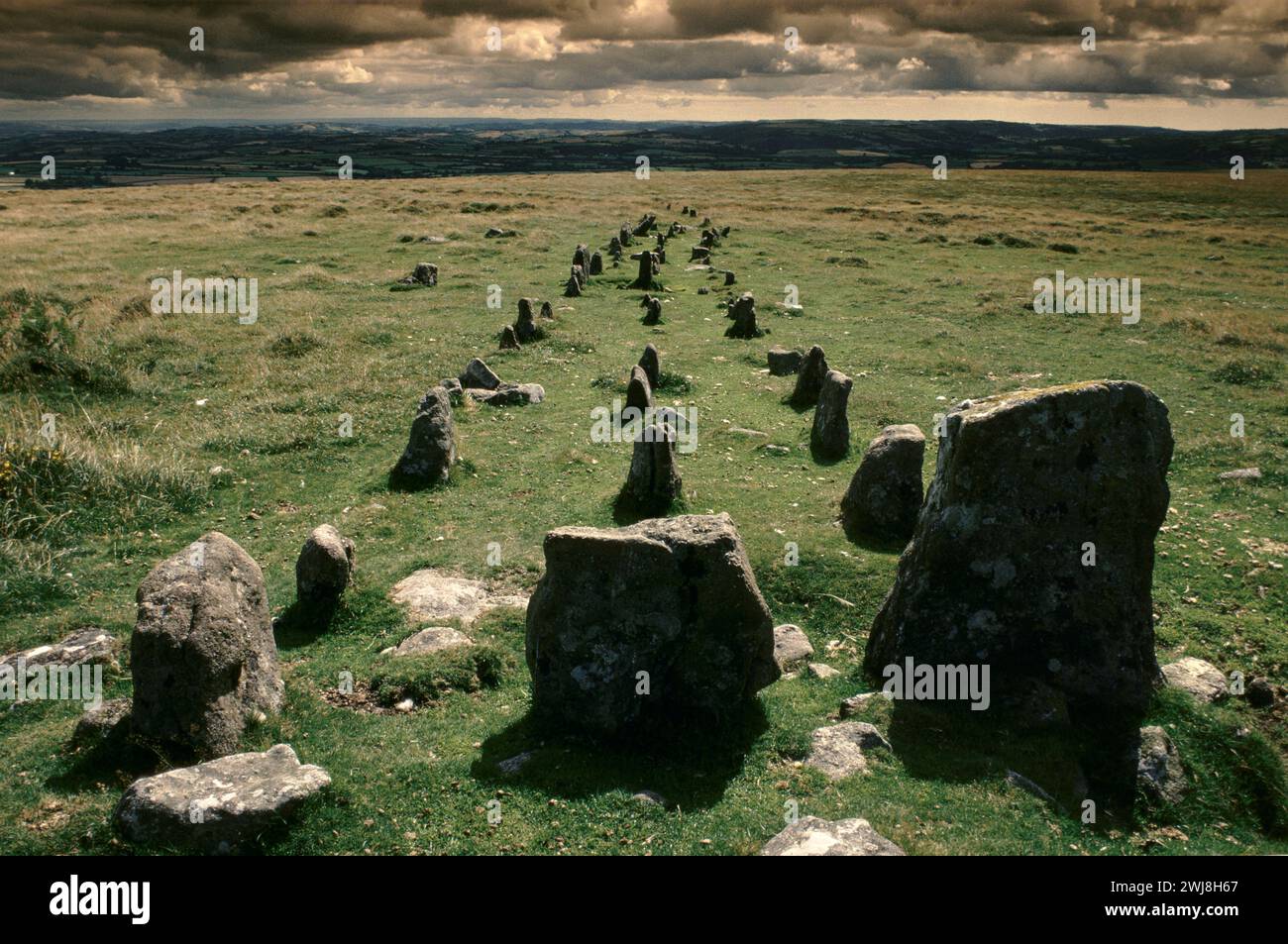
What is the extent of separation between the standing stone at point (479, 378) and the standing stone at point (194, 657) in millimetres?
14300

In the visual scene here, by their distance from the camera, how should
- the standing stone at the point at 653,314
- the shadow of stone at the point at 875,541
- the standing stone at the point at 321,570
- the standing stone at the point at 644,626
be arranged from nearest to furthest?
the standing stone at the point at 644,626, the standing stone at the point at 321,570, the shadow of stone at the point at 875,541, the standing stone at the point at 653,314

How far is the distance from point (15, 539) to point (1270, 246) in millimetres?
70882

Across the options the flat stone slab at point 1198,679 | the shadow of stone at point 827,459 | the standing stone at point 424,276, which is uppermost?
the standing stone at point 424,276

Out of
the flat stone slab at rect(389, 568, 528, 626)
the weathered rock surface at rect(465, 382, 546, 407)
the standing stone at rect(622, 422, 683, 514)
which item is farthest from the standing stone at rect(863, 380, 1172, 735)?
the weathered rock surface at rect(465, 382, 546, 407)

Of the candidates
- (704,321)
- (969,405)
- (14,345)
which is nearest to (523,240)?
(704,321)

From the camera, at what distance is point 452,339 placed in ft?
93.3

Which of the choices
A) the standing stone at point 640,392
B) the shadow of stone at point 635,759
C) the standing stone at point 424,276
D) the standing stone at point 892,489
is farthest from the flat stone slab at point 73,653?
the standing stone at point 424,276

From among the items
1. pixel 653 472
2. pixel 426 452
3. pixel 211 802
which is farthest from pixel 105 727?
pixel 653 472

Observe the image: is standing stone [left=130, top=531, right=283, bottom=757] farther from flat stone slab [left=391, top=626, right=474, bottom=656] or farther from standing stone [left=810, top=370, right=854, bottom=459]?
standing stone [left=810, top=370, right=854, bottom=459]

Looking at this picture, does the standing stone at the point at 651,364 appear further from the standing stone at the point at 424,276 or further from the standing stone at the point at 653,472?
the standing stone at the point at 424,276

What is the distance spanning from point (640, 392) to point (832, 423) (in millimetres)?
4294

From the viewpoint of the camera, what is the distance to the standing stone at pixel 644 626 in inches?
349

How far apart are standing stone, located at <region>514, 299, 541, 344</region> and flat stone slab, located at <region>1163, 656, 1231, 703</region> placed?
2142 centimetres

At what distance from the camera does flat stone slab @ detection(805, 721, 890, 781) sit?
869 cm
